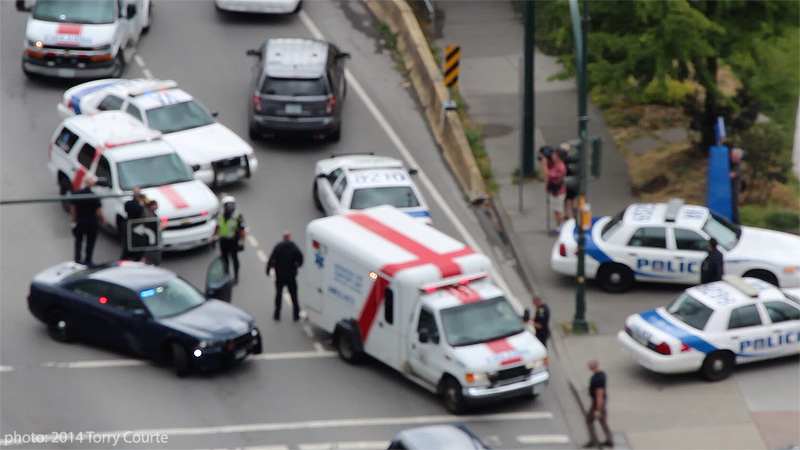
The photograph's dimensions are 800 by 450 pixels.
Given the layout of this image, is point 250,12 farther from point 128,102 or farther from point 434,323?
point 434,323

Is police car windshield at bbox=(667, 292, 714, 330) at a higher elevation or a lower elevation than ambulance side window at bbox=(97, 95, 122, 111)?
lower

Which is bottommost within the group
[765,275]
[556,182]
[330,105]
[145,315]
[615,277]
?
[615,277]

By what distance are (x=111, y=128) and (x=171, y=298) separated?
6.07 m

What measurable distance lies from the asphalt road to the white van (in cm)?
76

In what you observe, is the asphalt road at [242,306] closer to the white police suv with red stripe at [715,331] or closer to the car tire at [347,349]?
the car tire at [347,349]

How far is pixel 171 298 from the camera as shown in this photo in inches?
835

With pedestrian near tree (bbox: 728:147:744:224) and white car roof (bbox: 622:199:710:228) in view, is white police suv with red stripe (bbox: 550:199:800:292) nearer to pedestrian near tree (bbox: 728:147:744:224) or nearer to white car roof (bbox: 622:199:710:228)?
white car roof (bbox: 622:199:710:228)

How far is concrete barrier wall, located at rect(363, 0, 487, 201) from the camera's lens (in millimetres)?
28562

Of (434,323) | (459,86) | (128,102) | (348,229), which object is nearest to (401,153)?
(459,86)

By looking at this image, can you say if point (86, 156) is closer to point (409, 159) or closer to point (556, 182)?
point (409, 159)

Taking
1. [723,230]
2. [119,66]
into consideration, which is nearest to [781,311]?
[723,230]

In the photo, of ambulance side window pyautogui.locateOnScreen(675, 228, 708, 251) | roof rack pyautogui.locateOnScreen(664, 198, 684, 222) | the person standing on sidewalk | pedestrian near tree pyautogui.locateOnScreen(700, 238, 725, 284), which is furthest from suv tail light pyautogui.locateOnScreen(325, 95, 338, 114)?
the person standing on sidewalk

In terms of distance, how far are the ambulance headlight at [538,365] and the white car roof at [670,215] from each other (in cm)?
477

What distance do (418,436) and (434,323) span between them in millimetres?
3605
